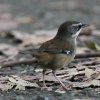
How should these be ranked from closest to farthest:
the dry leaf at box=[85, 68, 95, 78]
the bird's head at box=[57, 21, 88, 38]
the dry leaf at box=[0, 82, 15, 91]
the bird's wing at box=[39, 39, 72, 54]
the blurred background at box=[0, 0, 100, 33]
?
the dry leaf at box=[0, 82, 15, 91]
the bird's wing at box=[39, 39, 72, 54]
the dry leaf at box=[85, 68, 95, 78]
the bird's head at box=[57, 21, 88, 38]
the blurred background at box=[0, 0, 100, 33]

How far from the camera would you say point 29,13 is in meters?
13.7

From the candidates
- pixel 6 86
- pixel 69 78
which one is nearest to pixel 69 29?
pixel 69 78

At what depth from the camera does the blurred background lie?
39.9ft

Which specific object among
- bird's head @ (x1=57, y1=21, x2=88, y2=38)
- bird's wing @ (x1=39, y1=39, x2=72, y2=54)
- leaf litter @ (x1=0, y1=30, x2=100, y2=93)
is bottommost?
leaf litter @ (x1=0, y1=30, x2=100, y2=93)

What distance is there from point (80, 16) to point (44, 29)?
1.59 meters

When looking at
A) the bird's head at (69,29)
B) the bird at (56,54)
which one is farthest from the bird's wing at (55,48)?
the bird's head at (69,29)

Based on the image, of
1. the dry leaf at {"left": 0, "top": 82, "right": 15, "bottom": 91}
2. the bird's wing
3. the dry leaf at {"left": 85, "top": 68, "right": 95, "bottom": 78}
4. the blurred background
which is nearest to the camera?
the dry leaf at {"left": 0, "top": 82, "right": 15, "bottom": 91}

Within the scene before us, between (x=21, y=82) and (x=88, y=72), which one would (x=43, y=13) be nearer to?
(x=88, y=72)

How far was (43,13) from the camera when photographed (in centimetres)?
1337

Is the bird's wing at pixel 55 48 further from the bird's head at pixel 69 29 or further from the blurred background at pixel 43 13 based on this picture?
the blurred background at pixel 43 13

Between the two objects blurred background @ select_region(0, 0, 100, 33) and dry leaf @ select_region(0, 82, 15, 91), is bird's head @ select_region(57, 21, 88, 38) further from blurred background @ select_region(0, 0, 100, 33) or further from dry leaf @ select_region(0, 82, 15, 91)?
blurred background @ select_region(0, 0, 100, 33)

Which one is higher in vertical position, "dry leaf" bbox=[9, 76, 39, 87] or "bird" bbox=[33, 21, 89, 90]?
"bird" bbox=[33, 21, 89, 90]

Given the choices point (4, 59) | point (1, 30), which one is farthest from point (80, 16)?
Answer: point (4, 59)

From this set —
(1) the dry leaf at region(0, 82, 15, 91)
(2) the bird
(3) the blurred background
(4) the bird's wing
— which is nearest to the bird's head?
(2) the bird
